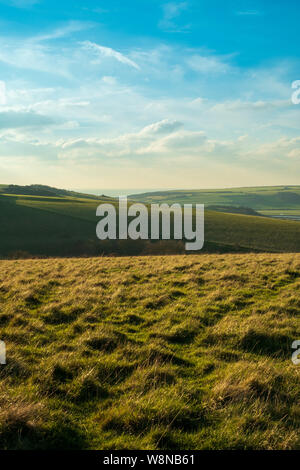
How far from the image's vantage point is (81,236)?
47.1 meters

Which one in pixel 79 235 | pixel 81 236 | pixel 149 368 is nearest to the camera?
pixel 149 368

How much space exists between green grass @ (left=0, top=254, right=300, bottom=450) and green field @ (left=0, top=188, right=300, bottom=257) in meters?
26.8

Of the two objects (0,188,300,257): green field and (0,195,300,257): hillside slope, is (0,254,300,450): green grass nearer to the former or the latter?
(0,188,300,257): green field

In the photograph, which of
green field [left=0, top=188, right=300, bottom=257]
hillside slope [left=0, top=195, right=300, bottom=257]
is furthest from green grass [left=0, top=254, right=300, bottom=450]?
hillside slope [left=0, top=195, right=300, bottom=257]

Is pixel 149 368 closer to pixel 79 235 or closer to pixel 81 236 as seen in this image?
pixel 81 236

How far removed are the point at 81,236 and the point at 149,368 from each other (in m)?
42.1

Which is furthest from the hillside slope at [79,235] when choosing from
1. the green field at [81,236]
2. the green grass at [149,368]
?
the green grass at [149,368]

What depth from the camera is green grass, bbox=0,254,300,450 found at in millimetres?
4695

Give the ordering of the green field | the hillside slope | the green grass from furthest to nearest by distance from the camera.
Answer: the hillside slope
the green field
the green grass

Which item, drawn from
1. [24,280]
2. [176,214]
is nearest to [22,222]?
[176,214]

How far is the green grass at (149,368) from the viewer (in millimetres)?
4695

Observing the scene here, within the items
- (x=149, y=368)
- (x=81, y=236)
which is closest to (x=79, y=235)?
(x=81, y=236)

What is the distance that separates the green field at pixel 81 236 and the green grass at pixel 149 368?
26.8 metres

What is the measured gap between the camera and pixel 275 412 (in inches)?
207
